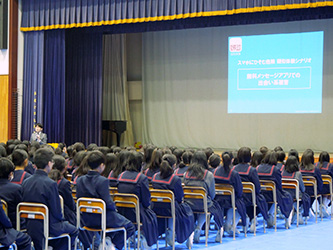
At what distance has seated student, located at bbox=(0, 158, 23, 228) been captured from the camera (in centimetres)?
429

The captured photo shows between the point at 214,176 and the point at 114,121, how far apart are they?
9.19 m

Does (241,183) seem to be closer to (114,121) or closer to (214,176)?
(214,176)

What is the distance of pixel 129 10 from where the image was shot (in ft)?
40.3

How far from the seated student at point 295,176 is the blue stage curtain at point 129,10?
4.67m

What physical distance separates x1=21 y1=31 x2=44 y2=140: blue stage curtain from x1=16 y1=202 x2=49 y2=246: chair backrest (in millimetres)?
9321

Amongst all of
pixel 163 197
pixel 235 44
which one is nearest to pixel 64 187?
pixel 163 197

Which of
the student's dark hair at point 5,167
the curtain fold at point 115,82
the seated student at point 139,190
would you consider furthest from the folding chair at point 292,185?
the curtain fold at point 115,82

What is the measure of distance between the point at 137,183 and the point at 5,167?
135cm

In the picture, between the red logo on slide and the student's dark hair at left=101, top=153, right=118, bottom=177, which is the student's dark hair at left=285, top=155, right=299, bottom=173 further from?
the red logo on slide

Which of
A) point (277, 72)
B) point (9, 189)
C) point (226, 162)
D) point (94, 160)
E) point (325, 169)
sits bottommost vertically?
point (325, 169)

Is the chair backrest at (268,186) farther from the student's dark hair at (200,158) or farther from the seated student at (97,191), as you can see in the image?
the seated student at (97,191)

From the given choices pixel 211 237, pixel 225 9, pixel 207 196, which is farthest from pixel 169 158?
pixel 225 9

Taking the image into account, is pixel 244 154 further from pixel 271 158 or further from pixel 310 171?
pixel 310 171


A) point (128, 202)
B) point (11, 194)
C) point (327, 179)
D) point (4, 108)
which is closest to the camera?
point (11, 194)
